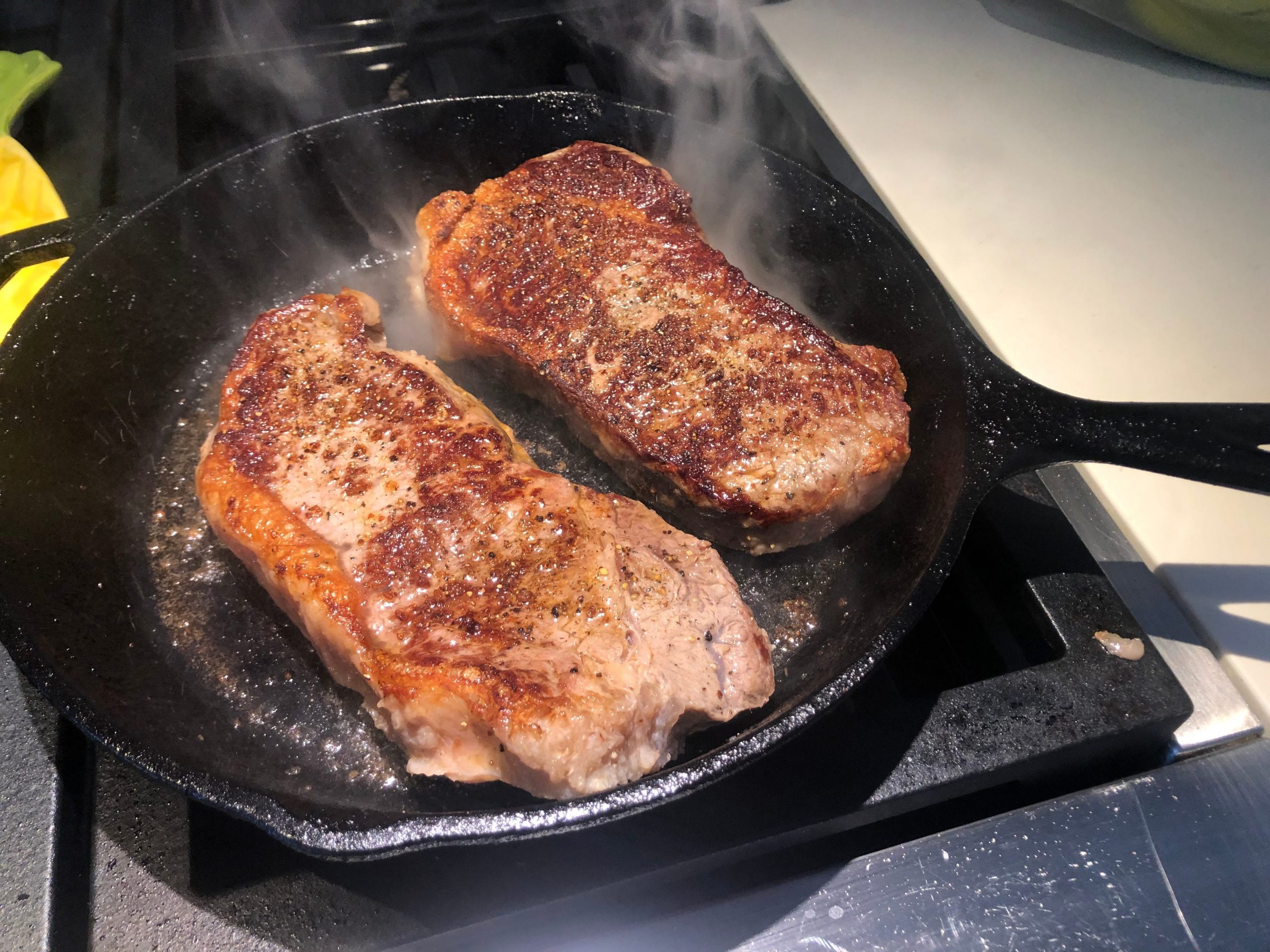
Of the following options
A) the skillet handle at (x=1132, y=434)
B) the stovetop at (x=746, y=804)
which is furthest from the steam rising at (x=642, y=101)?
the stovetop at (x=746, y=804)

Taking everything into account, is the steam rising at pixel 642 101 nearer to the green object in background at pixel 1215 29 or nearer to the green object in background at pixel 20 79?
the green object in background at pixel 20 79

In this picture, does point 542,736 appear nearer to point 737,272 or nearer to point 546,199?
point 737,272

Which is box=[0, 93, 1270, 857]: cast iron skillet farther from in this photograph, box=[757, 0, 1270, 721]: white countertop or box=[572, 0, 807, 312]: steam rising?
box=[757, 0, 1270, 721]: white countertop

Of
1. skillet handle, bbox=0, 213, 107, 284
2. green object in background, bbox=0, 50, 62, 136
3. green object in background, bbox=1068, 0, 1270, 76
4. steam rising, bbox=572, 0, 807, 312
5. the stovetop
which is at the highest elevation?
green object in background, bbox=1068, 0, 1270, 76

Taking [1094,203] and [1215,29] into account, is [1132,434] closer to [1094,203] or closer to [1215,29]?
[1094,203]

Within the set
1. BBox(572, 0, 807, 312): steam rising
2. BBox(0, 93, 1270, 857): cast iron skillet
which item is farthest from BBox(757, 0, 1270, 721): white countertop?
BBox(0, 93, 1270, 857): cast iron skillet

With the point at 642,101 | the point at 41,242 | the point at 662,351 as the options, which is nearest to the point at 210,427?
the point at 41,242
